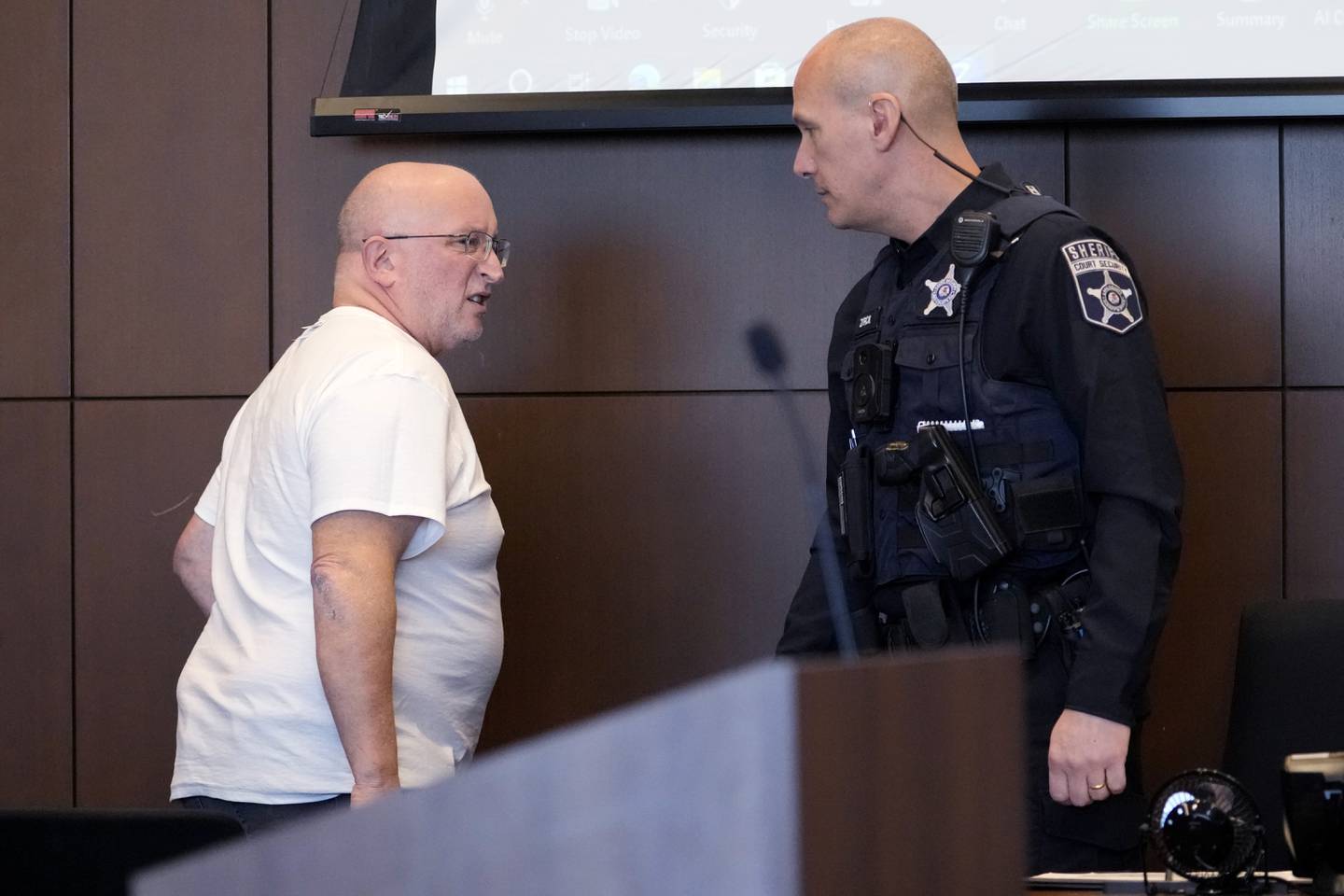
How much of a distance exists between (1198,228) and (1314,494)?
0.53m

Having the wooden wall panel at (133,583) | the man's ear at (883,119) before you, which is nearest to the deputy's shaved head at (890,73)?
the man's ear at (883,119)

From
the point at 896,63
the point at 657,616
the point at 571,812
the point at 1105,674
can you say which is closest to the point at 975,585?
the point at 1105,674

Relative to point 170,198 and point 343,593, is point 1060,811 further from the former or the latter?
point 170,198

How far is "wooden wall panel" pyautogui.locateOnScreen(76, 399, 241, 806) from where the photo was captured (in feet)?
9.57

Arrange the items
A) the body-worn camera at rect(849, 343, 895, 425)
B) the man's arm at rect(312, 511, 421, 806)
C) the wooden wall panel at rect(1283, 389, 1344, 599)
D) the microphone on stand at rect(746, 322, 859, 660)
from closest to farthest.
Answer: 1. the microphone on stand at rect(746, 322, 859, 660)
2. the man's arm at rect(312, 511, 421, 806)
3. the body-worn camera at rect(849, 343, 895, 425)
4. the wooden wall panel at rect(1283, 389, 1344, 599)

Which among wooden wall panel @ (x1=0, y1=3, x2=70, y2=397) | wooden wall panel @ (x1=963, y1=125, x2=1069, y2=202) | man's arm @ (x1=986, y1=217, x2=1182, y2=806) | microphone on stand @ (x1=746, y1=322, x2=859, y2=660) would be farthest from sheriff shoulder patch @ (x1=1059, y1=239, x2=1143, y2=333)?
wooden wall panel @ (x1=0, y1=3, x2=70, y2=397)

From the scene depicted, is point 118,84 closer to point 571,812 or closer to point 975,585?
point 975,585

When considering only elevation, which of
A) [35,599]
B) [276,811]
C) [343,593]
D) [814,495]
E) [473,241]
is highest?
[473,241]

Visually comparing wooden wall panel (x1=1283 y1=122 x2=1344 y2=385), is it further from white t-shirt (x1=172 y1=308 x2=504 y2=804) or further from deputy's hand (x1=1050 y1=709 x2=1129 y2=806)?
white t-shirt (x1=172 y1=308 x2=504 y2=804)

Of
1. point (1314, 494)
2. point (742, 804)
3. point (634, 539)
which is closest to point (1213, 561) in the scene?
point (1314, 494)

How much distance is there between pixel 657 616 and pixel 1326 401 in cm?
129

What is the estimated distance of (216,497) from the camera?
2332mm

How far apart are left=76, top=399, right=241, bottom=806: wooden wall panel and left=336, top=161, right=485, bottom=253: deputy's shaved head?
0.81 m

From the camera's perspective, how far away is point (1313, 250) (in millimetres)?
2730
